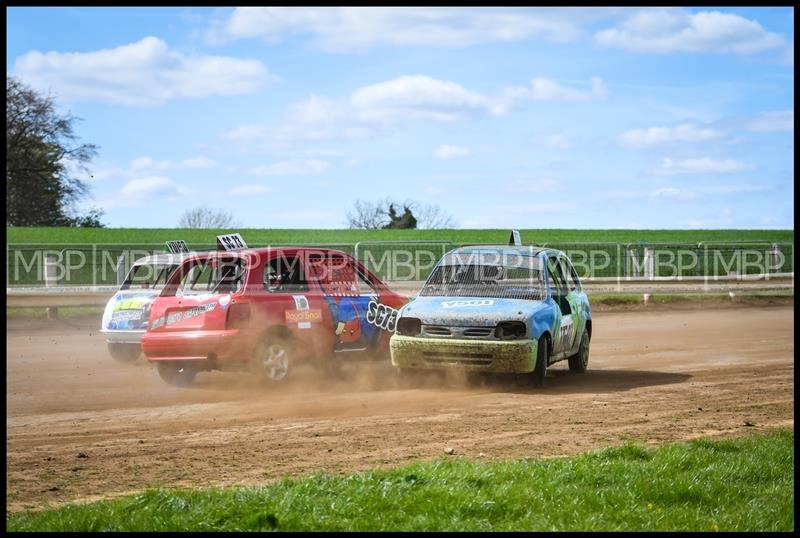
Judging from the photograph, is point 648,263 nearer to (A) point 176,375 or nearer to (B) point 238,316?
(A) point 176,375

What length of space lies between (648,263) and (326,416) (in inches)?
1026

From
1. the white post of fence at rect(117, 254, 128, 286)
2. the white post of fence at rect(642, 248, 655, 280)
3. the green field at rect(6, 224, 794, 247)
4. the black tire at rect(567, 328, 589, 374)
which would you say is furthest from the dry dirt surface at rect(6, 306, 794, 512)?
the green field at rect(6, 224, 794, 247)

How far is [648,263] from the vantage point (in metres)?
35.9

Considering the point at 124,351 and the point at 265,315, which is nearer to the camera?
the point at 265,315

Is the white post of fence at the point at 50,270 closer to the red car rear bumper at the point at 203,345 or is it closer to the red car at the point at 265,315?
the red car at the point at 265,315

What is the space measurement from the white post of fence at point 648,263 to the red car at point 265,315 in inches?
893

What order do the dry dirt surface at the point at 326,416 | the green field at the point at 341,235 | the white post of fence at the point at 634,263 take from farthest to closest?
the green field at the point at 341,235 < the white post of fence at the point at 634,263 < the dry dirt surface at the point at 326,416

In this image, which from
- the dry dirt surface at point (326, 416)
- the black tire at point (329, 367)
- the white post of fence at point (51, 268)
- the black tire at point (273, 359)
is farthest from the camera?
the white post of fence at point (51, 268)

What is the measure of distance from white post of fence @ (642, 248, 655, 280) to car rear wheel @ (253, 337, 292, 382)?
78.4ft

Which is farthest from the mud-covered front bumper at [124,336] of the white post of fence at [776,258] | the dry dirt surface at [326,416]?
the white post of fence at [776,258]

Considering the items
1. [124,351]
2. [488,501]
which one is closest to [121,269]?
[124,351]

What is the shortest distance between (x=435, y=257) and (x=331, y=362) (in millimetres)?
19139

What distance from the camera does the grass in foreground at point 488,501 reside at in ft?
22.2

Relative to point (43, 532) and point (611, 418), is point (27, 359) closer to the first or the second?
point (611, 418)
